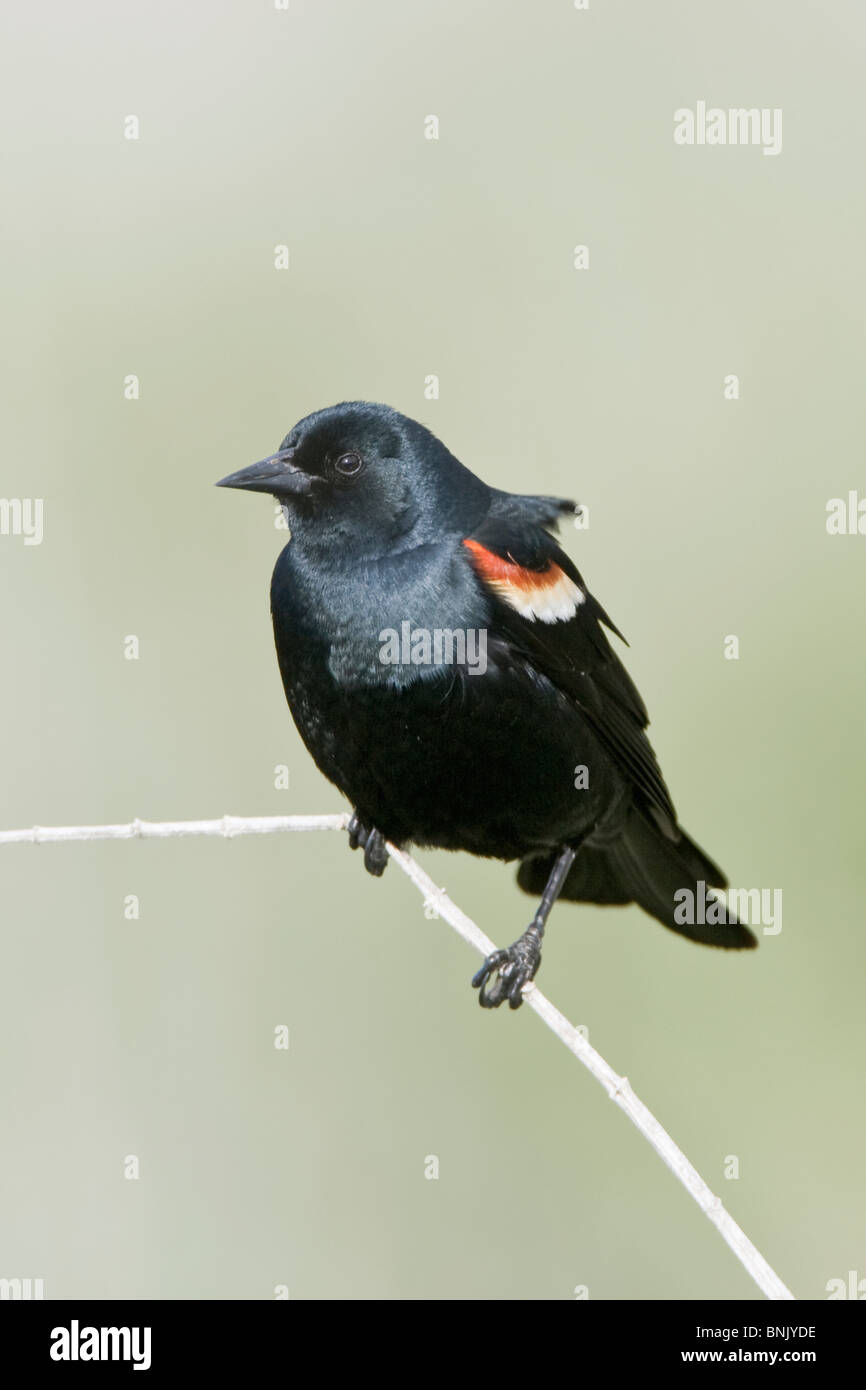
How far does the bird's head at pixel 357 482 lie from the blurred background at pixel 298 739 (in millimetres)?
1385

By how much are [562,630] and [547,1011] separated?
3.60 feet

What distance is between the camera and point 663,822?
13.0 ft

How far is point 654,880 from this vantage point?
413 centimetres

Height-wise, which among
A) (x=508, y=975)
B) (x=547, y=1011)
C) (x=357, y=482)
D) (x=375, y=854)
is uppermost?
(x=357, y=482)

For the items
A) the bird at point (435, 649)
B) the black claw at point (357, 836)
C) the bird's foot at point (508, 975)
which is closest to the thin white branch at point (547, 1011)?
the bird at point (435, 649)

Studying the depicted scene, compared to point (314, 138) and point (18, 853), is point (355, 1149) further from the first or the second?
point (314, 138)

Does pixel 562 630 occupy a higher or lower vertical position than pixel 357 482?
lower

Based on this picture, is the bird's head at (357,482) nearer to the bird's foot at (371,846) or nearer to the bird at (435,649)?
the bird at (435,649)

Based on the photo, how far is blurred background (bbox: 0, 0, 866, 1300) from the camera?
15.2ft

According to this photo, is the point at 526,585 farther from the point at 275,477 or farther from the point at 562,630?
the point at 275,477

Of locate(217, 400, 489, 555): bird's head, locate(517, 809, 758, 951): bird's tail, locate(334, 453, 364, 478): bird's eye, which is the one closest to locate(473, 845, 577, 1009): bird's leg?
locate(517, 809, 758, 951): bird's tail

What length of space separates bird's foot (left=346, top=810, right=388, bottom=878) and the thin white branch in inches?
20.5

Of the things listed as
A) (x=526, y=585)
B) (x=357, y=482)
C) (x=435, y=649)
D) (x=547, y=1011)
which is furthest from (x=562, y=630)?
(x=547, y=1011)

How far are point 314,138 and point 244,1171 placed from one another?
12.0 feet
